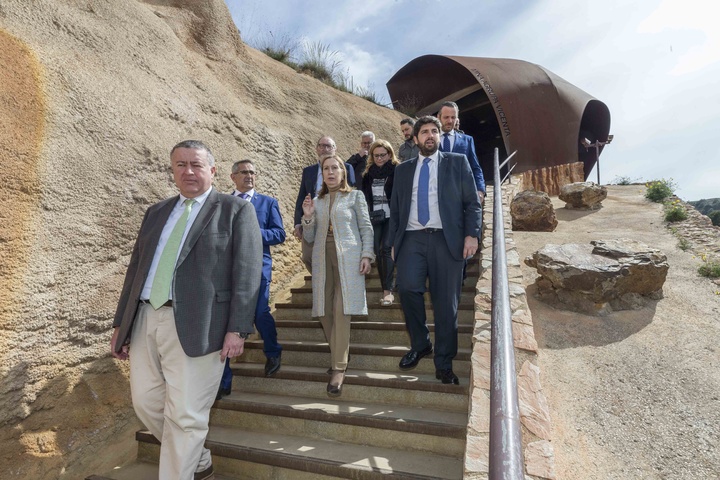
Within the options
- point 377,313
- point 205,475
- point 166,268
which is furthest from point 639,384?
point 166,268

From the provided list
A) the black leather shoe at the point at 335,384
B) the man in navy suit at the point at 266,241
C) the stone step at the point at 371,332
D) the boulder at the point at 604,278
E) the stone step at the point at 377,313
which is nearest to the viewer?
the black leather shoe at the point at 335,384

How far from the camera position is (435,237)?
2695mm

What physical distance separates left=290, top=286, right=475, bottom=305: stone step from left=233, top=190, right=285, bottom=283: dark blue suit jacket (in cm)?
125

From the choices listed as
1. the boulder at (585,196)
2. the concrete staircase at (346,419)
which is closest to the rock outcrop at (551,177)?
the boulder at (585,196)

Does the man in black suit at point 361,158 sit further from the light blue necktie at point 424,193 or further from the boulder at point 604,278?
the boulder at point 604,278

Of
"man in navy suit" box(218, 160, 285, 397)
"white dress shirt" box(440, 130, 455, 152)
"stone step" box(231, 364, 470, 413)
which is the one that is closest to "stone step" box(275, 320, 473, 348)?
"stone step" box(231, 364, 470, 413)

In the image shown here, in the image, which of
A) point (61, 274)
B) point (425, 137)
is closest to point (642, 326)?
point (425, 137)

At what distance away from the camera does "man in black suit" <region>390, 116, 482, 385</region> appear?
2.64m

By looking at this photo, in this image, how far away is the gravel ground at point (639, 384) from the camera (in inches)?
112

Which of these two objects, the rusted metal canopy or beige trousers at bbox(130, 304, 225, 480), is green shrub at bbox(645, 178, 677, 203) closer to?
the rusted metal canopy

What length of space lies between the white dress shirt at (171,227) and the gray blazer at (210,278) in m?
0.02

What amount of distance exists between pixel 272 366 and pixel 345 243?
3.94ft

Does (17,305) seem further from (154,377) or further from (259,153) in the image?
(259,153)

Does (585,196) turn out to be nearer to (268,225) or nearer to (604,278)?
(604,278)
